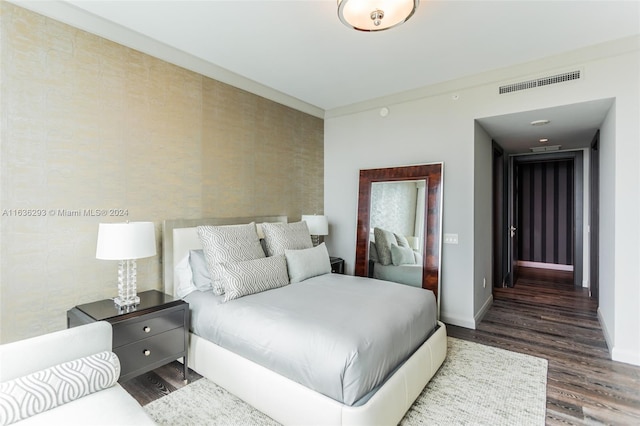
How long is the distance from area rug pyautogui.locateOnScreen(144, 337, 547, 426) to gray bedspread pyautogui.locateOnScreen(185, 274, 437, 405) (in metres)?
0.37

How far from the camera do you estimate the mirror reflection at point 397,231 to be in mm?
3986

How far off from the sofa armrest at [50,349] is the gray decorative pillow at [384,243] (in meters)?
3.18

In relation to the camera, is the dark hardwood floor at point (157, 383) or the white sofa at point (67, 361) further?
the dark hardwood floor at point (157, 383)

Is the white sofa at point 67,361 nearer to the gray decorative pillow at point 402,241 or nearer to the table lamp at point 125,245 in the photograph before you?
the table lamp at point 125,245

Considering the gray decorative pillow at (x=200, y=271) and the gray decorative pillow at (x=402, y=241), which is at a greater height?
the gray decorative pillow at (x=402, y=241)

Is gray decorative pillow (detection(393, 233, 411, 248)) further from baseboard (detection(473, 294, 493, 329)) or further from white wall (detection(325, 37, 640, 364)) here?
baseboard (detection(473, 294, 493, 329))

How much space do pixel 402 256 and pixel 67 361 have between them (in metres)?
3.42

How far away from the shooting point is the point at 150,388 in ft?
8.08

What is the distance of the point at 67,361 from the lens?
1.69 meters

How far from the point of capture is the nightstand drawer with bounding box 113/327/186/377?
87.0 inches

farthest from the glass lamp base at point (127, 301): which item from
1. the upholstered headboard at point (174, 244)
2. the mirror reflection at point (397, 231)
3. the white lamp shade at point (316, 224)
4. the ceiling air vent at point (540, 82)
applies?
the ceiling air vent at point (540, 82)

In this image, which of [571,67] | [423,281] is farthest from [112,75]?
[571,67]

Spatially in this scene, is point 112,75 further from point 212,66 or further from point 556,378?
point 556,378

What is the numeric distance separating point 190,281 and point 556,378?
3233mm
